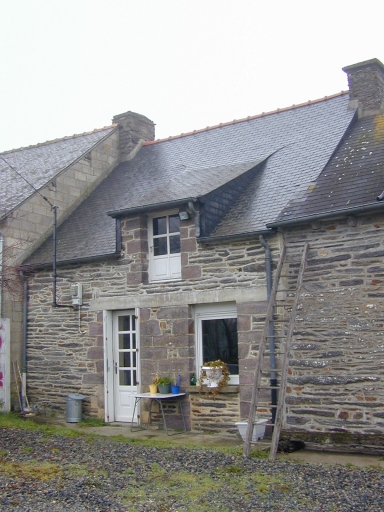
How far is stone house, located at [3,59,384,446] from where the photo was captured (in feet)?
28.7

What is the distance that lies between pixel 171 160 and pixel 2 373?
19.4 feet

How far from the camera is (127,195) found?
13.5 m

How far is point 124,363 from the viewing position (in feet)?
38.1

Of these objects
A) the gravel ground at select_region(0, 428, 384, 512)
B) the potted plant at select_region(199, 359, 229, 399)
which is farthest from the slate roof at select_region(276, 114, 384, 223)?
the gravel ground at select_region(0, 428, 384, 512)

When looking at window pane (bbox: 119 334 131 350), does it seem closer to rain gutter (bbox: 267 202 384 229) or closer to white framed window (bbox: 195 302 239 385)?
white framed window (bbox: 195 302 239 385)

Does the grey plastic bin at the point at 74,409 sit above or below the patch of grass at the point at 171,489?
above

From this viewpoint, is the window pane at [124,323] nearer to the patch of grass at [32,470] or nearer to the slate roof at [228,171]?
the slate roof at [228,171]

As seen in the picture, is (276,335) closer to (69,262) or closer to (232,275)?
(232,275)

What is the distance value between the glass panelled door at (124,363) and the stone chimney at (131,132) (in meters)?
5.69

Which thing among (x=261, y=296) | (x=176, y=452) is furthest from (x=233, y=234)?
(x=176, y=452)

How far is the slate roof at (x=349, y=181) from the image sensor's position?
9.02 m

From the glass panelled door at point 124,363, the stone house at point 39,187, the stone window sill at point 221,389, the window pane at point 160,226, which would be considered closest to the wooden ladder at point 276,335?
the stone window sill at point 221,389

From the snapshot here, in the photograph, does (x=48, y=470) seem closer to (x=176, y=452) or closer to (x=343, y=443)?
(x=176, y=452)

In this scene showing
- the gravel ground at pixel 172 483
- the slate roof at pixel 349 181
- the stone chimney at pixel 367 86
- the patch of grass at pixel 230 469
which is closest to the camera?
the gravel ground at pixel 172 483
